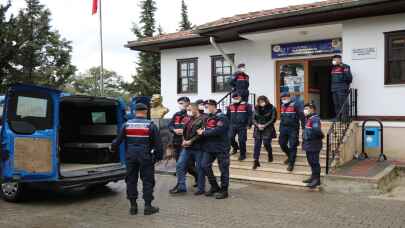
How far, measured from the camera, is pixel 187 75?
15.9 meters

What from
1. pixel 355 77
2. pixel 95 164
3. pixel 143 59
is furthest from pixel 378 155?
pixel 143 59

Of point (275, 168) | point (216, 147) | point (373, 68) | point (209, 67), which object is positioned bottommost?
point (275, 168)

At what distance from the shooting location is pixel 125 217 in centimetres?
646

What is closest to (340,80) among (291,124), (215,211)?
(291,124)

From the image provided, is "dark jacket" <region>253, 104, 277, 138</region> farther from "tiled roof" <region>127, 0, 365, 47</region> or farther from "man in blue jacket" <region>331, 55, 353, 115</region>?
"tiled roof" <region>127, 0, 365, 47</region>

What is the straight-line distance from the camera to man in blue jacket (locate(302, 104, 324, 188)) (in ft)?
27.2

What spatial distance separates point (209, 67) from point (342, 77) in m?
5.55

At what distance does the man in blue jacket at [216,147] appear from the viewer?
306 inches

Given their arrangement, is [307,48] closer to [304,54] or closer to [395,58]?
[304,54]

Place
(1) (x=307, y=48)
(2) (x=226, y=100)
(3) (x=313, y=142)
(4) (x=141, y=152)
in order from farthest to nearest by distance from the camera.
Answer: (2) (x=226, y=100) < (1) (x=307, y=48) < (3) (x=313, y=142) < (4) (x=141, y=152)

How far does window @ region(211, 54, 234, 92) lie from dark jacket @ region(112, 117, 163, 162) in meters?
8.39

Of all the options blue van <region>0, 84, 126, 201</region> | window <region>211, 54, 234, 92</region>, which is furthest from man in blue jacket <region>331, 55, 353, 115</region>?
blue van <region>0, 84, 126, 201</region>

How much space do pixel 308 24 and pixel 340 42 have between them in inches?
51.0

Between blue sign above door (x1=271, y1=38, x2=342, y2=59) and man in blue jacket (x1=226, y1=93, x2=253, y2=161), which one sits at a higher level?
blue sign above door (x1=271, y1=38, x2=342, y2=59)
